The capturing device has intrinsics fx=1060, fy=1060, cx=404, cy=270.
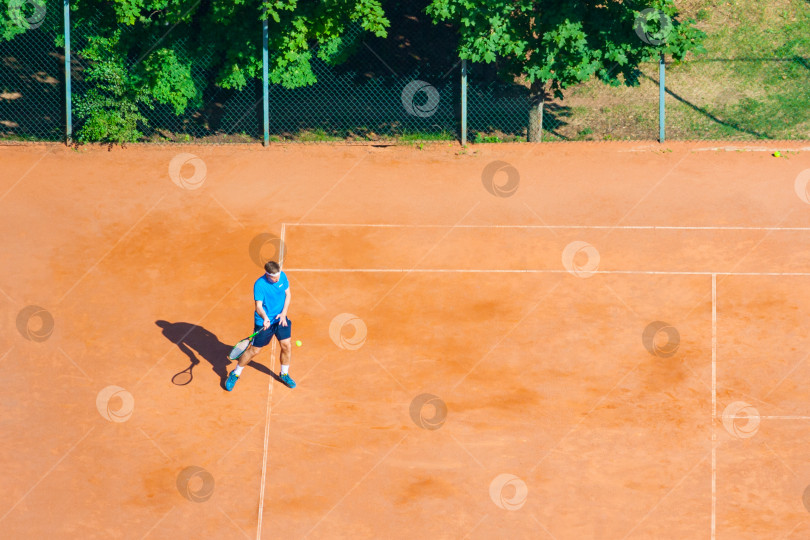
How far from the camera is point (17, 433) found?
14008 mm

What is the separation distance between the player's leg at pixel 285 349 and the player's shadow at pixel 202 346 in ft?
0.75

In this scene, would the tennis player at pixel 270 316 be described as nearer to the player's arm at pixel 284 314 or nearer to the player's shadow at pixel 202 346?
the player's arm at pixel 284 314

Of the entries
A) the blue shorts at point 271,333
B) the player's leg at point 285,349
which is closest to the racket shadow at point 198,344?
the player's leg at point 285,349

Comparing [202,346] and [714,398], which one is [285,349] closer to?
[202,346]

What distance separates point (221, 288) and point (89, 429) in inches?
116

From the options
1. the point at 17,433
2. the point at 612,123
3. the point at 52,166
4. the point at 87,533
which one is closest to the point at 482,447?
the point at 87,533

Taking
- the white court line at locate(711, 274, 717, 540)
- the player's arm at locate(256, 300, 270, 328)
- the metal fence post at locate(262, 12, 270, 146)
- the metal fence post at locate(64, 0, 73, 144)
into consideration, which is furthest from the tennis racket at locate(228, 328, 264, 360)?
the metal fence post at locate(64, 0, 73, 144)

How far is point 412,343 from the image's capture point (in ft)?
49.9

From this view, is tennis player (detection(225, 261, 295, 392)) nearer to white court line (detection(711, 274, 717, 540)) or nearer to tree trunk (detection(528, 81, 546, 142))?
white court line (detection(711, 274, 717, 540))

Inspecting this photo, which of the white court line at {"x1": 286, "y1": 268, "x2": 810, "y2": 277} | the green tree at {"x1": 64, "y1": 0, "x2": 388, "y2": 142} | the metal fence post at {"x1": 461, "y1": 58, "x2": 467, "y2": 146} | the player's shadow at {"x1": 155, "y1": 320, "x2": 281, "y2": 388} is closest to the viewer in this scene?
the player's shadow at {"x1": 155, "y1": 320, "x2": 281, "y2": 388}

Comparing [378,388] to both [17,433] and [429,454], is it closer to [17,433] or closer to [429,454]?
[429,454]

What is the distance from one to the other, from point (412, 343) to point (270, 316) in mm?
2267

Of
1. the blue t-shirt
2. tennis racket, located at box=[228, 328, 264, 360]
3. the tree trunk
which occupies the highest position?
the tree trunk

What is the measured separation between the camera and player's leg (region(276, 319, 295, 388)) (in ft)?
46.7
